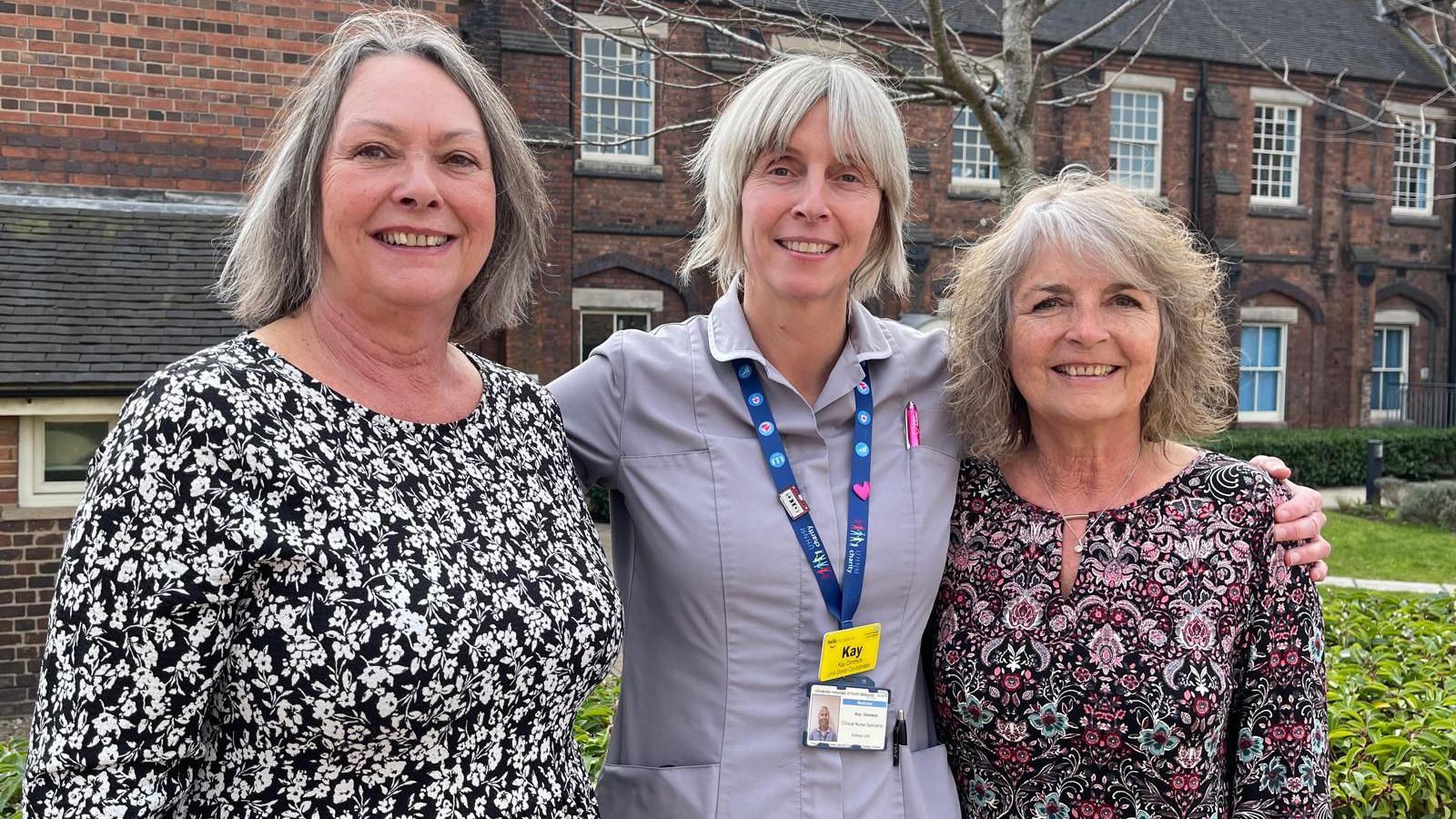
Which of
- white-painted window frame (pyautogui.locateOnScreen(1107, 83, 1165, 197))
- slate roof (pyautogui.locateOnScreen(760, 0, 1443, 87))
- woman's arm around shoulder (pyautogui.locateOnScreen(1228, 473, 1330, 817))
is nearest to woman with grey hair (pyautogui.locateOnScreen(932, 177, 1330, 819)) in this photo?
woman's arm around shoulder (pyautogui.locateOnScreen(1228, 473, 1330, 817))

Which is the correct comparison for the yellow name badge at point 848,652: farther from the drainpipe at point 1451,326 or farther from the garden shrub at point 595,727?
the drainpipe at point 1451,326

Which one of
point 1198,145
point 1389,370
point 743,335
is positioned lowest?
point 743,335

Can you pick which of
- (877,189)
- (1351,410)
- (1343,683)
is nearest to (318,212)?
(877,189)

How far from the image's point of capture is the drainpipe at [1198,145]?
23.2 meters

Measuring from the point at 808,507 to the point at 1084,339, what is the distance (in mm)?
715

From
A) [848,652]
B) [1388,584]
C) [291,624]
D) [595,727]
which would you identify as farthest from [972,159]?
[291,624]

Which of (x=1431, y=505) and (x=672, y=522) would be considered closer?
(x=672, y=522)

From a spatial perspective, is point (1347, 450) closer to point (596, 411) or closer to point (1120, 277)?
point (1120, 277)

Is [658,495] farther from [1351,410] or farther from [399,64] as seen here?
[1351,410]

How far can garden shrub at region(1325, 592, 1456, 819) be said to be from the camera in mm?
3219

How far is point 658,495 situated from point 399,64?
1.04 metres

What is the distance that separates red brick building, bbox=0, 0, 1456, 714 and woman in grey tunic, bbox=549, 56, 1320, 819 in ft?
5.70

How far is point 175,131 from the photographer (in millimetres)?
9836

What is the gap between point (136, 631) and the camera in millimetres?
1723
